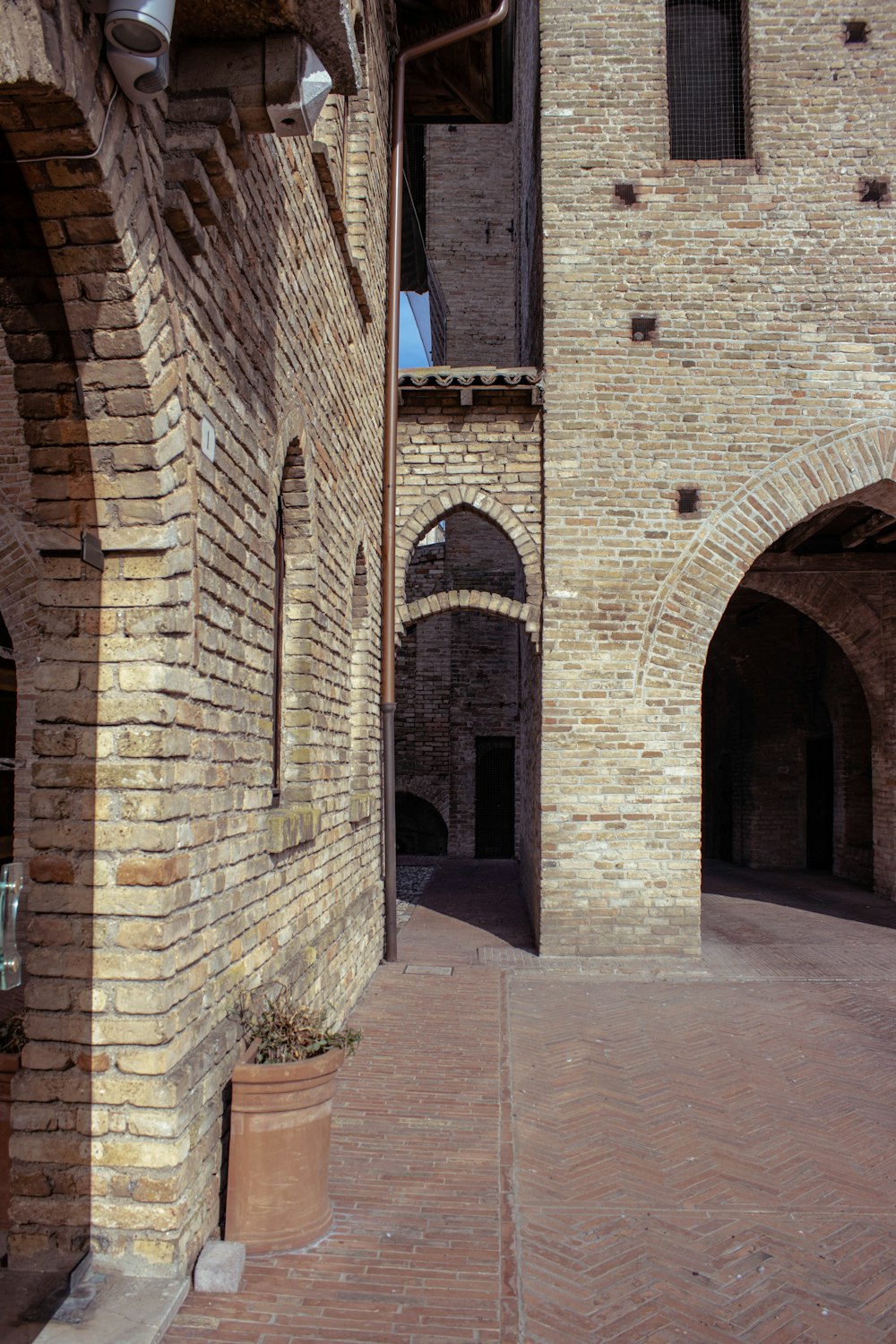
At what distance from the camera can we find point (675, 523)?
885 cm

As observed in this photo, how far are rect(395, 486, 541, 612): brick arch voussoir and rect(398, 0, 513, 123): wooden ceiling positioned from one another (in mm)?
4355

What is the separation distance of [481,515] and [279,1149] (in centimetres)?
672

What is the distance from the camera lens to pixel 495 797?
17922 millimetres

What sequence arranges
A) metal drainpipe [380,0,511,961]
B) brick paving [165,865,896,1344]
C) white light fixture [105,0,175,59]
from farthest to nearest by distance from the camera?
metal drainpipe [380,0,511,961], brick paving [165,865,896,1344], white light fixture [105,0,175,59]

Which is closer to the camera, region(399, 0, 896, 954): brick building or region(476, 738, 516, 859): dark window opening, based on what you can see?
region(399, 0, 896, 954): brick building

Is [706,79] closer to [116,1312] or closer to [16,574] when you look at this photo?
[16,574]

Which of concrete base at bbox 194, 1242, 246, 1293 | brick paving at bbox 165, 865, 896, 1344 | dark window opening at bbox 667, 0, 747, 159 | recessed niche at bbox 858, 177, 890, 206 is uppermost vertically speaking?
dark window opening at bbox 667, 0, 747, 159

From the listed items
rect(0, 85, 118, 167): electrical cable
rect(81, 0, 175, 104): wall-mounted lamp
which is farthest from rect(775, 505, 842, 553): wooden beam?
rect(0, 85, 118, 167): electrical cable

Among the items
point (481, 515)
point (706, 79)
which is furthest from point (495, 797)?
point (706, 79)

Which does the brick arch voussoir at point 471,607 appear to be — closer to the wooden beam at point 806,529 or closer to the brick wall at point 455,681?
the wooden beam at point 806,529

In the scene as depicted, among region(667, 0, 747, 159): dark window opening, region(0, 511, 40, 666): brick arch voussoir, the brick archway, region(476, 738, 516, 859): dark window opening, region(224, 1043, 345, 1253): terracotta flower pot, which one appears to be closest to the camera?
region(224, 1043, 345, 1253): terracotta flower pot

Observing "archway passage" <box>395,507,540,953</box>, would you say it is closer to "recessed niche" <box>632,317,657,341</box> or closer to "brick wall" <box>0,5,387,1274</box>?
"recessed niche" <box>632,317,657,341</box>

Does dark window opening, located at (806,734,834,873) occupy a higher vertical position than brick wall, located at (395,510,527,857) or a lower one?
lower

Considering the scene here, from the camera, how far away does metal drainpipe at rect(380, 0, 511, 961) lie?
8.39 metres
